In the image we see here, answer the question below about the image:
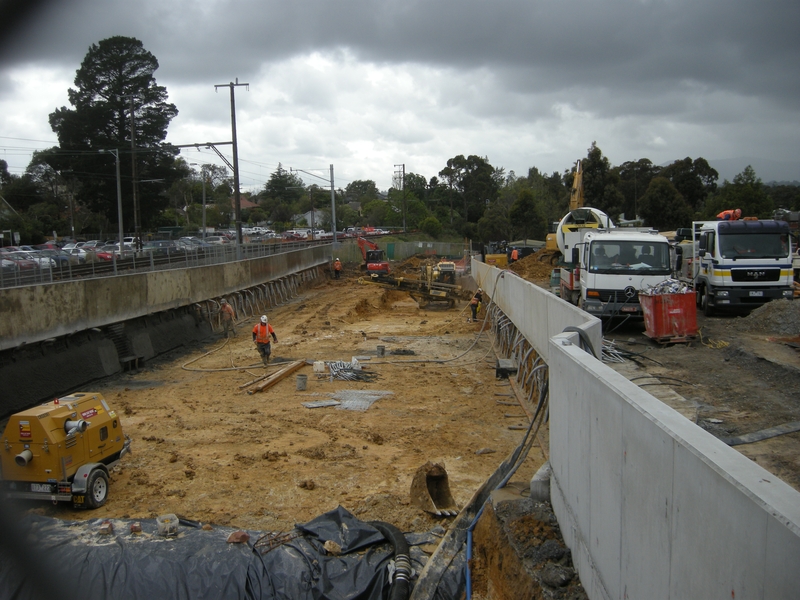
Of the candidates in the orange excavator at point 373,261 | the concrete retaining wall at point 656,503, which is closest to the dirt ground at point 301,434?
the concrete retaining wall at point 656,503

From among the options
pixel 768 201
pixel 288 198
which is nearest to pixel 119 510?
pixel 768 201

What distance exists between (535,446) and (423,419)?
10.3ft

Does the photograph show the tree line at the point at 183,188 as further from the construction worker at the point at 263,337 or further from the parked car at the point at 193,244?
the construction worker at the point at 263,337

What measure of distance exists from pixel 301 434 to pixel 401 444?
2.03 m

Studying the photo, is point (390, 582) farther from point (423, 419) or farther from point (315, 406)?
point (315, 406)

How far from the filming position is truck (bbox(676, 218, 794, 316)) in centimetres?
1800

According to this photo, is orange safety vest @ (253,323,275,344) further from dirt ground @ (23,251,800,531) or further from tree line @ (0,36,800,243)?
tree line @ (0,36,800,243)

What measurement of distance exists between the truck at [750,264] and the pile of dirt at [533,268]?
19.7 m

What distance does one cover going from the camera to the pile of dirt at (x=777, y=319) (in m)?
15.3

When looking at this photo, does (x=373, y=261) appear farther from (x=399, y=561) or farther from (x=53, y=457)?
(x=399, y=561)

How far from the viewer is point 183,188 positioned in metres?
105

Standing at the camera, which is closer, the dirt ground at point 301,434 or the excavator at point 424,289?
the dirt ground at point 301,434

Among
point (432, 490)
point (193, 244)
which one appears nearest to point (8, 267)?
point (432, 490)

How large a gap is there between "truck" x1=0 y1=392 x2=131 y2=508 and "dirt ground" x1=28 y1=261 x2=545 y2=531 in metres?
0.35
